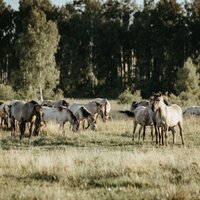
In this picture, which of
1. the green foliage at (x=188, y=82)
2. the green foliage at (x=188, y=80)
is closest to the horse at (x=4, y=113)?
the green foliage at (x=188, y=82)

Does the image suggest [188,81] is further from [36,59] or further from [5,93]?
[5,93]

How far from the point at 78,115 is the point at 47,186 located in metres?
14.2

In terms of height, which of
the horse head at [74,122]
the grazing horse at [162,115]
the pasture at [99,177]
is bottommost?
the pasture at [99,177]

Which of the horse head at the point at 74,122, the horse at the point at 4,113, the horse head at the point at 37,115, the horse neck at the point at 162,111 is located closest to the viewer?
the horse neck at the point at 162,111

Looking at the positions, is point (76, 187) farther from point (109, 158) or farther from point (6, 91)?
point (6, 91)

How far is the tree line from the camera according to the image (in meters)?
55.8

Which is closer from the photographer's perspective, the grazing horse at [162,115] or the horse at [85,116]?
the grazing horse at [162,115]

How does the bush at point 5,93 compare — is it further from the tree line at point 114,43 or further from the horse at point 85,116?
the horse at point 85,116

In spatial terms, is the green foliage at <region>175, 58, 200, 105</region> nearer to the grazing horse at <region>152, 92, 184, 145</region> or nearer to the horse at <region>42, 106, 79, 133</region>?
the horse at <region>42, 106, 79, 133</region>

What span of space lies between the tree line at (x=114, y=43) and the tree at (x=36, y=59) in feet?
17.3

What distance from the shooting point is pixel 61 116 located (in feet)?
75.8

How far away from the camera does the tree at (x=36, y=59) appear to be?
153 ft

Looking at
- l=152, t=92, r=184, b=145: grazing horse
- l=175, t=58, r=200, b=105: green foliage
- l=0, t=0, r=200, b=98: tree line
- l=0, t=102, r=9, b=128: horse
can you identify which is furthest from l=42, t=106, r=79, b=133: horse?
l=0, t=0, r=200, b=98: tree line

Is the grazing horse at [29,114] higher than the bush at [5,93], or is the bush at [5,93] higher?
the bush at [5,93]
